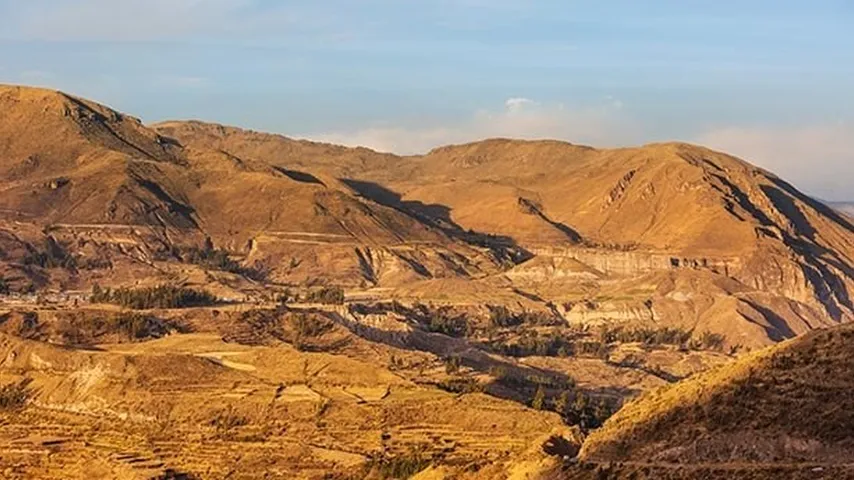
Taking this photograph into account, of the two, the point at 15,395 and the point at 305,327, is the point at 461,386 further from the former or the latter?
the point at 15,395

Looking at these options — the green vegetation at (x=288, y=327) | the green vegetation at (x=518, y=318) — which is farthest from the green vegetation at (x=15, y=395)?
the green vegetation at (x=518, y=318)

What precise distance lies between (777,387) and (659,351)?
4080 inches

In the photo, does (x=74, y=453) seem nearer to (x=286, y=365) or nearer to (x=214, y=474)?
(x=214, y=474)

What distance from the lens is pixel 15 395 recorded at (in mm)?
90688

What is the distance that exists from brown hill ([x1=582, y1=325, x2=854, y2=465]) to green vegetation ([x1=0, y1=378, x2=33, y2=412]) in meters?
53.8

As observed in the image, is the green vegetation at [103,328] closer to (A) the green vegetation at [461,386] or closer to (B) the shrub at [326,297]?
(A) the green vegetation at [461,386]

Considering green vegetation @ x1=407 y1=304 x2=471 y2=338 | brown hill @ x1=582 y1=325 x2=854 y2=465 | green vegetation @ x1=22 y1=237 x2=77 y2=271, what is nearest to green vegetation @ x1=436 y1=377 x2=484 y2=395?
green vegetation @ x1=407 y1=304 x2=471 y2=338

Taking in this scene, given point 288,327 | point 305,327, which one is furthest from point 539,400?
point 288,327

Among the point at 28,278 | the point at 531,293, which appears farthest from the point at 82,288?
the point at 531,293

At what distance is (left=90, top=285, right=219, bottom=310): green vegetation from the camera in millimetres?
143625

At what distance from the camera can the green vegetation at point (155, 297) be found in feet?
471

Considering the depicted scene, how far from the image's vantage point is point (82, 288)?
6929 inches

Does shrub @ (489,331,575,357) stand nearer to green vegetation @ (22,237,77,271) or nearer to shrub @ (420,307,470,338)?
shrub @ (420,307,470,338)

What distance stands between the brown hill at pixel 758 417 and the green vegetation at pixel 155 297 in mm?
102124
